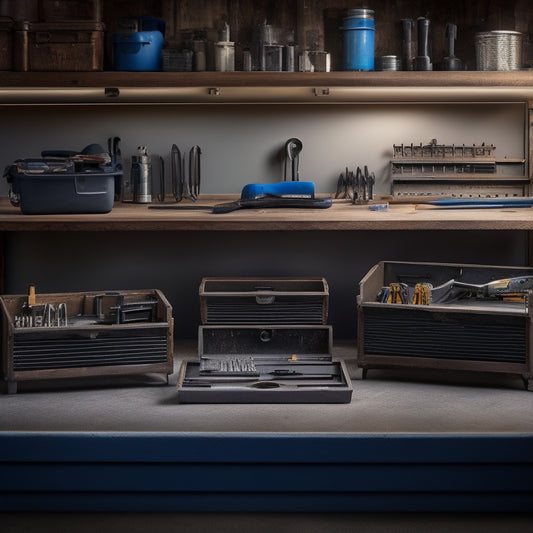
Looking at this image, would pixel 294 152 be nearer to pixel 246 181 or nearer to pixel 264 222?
pixel 246 181

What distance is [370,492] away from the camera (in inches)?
124

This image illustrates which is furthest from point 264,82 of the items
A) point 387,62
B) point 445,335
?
point 445,335

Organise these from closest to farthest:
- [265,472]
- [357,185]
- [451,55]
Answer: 1. [265,472]
2. [451,55]
3. [357,185]

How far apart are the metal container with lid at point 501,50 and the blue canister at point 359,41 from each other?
0.52m

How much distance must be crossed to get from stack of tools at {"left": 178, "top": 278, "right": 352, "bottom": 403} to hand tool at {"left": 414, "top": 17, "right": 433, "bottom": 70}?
114 cm

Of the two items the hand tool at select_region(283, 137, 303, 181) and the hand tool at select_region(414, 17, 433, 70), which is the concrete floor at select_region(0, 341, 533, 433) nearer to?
the hand tool at select_region(283, 137, 303, 181)

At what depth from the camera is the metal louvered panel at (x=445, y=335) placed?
3.61 m

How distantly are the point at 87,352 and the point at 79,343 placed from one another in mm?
48

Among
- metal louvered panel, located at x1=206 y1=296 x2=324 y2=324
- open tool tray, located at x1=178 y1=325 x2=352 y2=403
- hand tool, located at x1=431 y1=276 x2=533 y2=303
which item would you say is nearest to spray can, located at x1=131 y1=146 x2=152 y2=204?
metal louvered panel, located at x1=206 y1=296 x2=324 y2=324

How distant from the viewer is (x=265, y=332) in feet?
13.1

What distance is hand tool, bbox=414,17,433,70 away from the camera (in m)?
4.36

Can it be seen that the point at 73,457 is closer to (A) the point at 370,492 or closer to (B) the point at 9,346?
(B) the point at 9,346

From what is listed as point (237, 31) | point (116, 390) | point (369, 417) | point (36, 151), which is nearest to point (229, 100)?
point (237, 31)

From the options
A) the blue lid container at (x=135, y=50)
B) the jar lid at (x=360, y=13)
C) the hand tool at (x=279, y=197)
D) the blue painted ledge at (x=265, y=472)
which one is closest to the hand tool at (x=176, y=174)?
the hand tool at (x=279, y=197)
